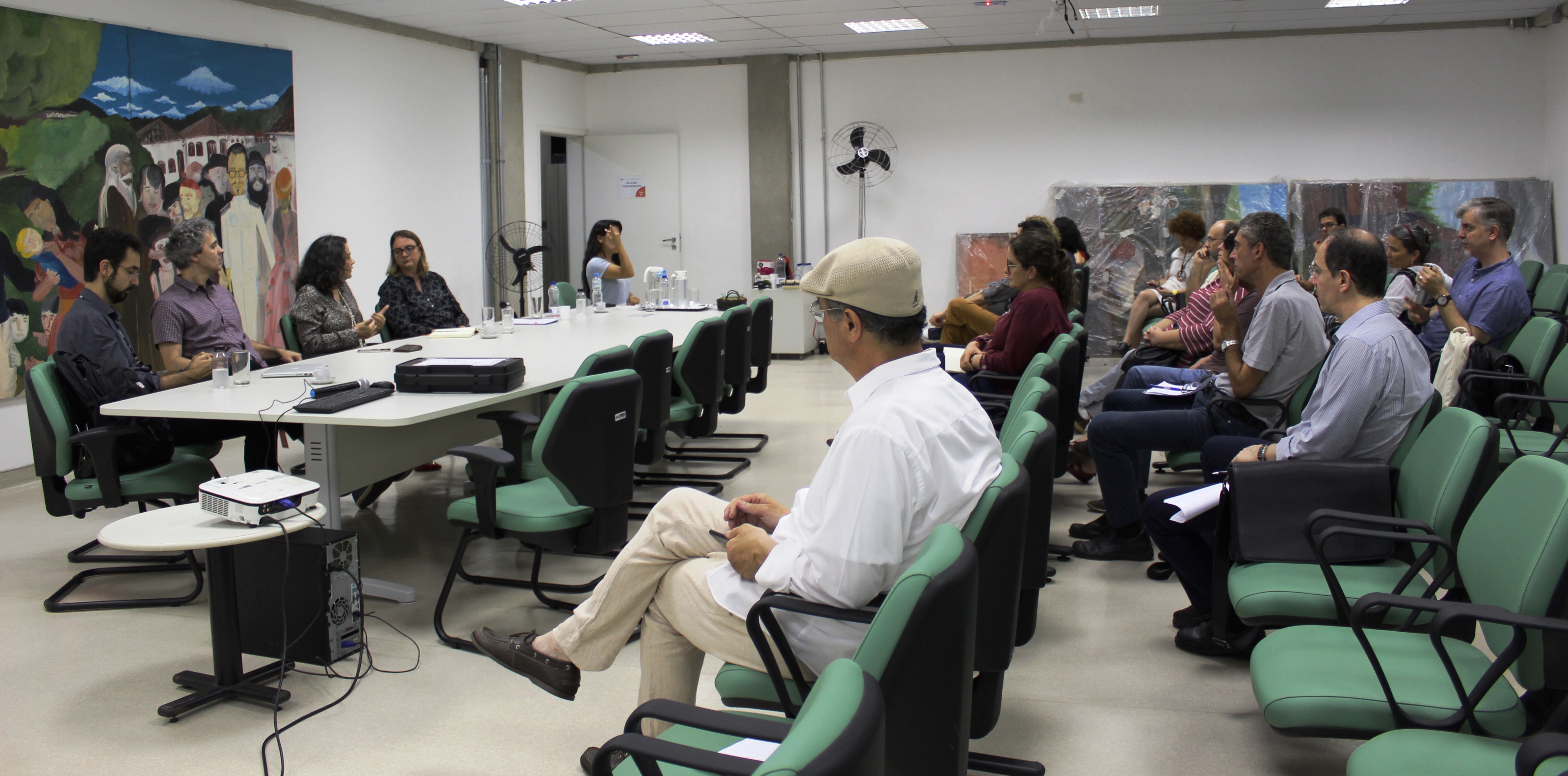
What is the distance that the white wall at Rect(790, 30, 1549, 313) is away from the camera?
8.69m

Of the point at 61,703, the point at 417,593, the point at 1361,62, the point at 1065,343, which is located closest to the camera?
the point at 61,703

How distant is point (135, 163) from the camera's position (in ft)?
19.2

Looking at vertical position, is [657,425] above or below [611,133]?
below

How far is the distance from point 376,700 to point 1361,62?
361 inches

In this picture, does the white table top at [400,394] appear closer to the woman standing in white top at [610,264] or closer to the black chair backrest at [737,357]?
the black chair backrest at [737,357]

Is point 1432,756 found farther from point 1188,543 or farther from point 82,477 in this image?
point 82,477

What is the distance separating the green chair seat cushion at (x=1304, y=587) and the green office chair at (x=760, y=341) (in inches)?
130

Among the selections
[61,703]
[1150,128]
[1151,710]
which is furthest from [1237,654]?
[1150,128]

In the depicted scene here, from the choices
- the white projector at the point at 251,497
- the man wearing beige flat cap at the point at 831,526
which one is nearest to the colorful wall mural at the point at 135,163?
the white projector at the point at 251,497

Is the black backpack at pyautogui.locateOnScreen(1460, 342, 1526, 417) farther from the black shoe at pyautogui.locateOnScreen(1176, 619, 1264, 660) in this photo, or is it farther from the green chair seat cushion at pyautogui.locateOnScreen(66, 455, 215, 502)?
the green chair seat cushion at pyautogui.locateOnScreen(66, 455, 215, 502)

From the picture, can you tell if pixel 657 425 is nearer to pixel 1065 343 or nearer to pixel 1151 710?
pixel 1065 343

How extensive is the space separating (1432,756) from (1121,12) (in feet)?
24.6

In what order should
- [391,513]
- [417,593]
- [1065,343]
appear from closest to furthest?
[417,593]
[1065,343]
[391,513]

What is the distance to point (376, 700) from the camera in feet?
9.23
